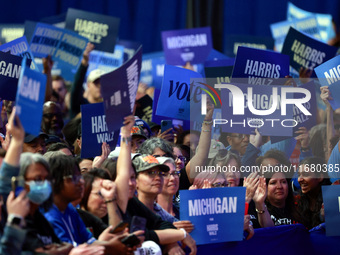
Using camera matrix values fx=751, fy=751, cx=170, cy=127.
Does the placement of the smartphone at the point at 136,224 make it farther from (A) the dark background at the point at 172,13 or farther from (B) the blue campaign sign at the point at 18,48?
(A) the dark background at the point at 172,13

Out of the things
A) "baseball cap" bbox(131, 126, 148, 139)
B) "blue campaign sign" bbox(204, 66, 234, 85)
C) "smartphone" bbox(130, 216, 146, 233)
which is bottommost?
"smartphone" bbox(130, 216, 146, 233)

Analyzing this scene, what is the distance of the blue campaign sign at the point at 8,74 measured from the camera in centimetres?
551

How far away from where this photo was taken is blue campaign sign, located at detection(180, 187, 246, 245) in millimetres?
4785

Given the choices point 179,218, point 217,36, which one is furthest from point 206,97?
point 217,36

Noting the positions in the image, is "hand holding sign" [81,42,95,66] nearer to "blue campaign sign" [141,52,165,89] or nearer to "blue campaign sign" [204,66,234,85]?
"blue campaign sign" [204,66,234,85]

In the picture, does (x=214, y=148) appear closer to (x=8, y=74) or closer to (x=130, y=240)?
(x=8, y=74)

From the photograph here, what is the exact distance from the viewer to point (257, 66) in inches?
250

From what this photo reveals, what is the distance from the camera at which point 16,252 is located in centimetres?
329

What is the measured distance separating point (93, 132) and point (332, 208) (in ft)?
6.01

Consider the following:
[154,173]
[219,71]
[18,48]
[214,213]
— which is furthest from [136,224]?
[219,71]

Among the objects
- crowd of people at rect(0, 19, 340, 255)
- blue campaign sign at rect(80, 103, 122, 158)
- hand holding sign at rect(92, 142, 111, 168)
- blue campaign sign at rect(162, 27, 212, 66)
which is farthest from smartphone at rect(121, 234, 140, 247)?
blue campaign sign at rect(162, 27, 212, 66)

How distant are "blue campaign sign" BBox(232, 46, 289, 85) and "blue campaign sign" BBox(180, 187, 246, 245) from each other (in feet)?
5.26

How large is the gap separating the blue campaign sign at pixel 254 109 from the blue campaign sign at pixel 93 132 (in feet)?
3.24

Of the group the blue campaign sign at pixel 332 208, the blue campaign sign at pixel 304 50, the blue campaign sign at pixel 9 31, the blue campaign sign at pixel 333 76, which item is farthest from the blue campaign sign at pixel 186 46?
the blue campaign sign at pixel 332 208
